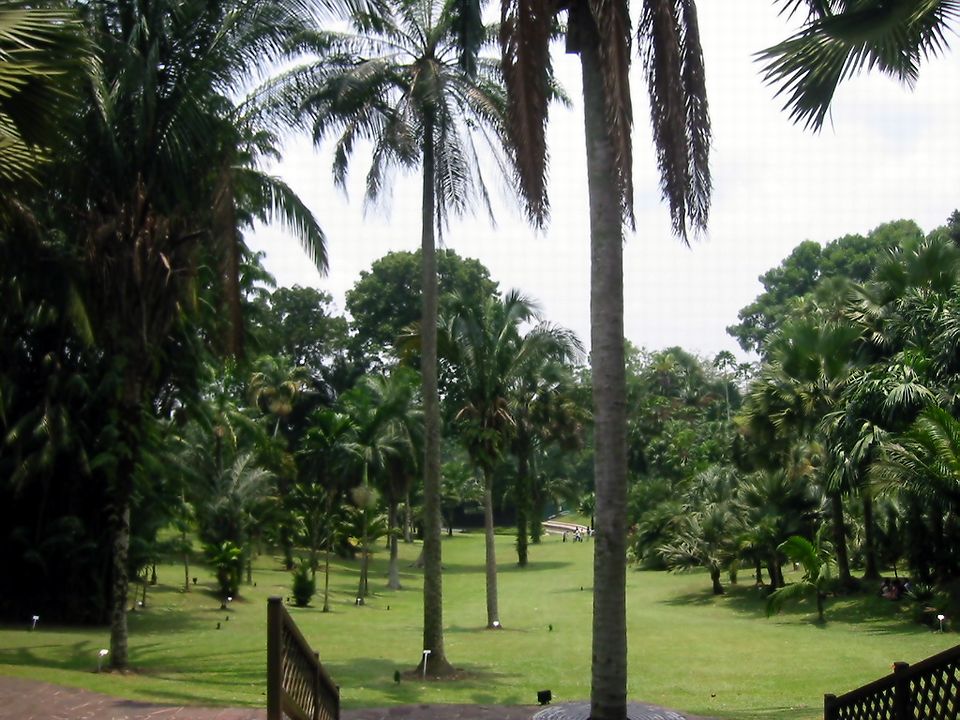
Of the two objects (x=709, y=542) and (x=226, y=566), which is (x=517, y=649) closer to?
(x=709, y=542)

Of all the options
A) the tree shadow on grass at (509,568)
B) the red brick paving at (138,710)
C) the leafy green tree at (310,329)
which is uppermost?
the leafy green tree at (310,329)

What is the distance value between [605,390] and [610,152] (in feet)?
8.27

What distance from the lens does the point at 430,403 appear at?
18.1m

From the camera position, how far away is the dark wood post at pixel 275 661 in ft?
28.0

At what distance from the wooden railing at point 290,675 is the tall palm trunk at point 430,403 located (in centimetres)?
724

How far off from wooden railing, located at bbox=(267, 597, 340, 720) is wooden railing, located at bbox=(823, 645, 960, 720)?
499 cm

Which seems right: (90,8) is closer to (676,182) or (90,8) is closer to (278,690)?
(676,182)

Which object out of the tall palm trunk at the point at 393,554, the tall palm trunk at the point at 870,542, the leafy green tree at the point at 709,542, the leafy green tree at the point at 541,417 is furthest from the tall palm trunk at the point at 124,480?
the tall palm trunk at the point at 393,554

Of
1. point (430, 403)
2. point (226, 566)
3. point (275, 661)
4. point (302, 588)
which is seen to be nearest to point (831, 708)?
point (275, 661)

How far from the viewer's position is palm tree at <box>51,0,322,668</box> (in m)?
16.8

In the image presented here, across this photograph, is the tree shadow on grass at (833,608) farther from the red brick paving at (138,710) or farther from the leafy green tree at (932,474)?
the red brick paving at (138,710)

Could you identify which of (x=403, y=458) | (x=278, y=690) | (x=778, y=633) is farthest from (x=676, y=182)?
(x=403, y=458)

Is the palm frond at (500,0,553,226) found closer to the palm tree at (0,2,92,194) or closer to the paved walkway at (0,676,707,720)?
the palm tree at (0,2,92,194)

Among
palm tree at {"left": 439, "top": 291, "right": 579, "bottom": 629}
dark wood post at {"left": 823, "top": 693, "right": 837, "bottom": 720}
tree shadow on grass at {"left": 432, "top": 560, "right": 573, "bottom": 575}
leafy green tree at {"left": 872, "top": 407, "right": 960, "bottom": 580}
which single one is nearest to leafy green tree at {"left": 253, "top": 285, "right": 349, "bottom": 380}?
tree shadow on grass at {"left": 432, "top": 560, "right": 573, "bottom": 575}
